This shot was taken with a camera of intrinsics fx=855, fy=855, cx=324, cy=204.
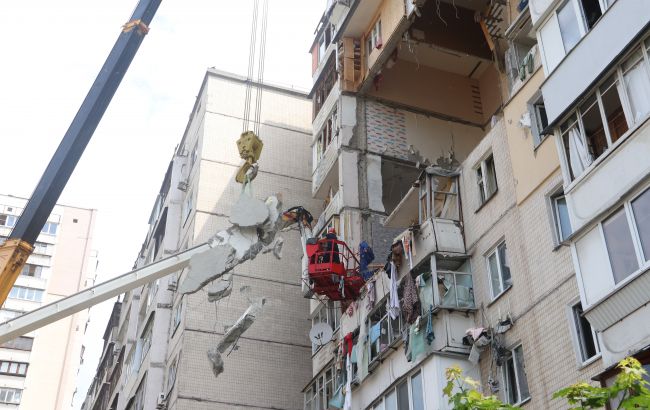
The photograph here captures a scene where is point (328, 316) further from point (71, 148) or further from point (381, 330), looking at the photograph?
point (71, 148)

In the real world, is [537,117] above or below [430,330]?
above

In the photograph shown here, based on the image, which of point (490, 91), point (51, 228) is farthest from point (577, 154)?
point (51, 228)

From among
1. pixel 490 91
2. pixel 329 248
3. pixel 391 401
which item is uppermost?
pixel 490 91

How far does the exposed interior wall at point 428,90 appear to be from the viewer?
113ft

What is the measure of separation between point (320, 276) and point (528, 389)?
9.67m

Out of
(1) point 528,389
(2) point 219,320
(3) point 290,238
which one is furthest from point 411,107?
(1) point 528,389

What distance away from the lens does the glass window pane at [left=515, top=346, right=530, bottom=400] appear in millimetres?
19125

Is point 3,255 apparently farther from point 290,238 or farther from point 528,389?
point 290,238

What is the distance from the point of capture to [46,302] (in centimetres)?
8375

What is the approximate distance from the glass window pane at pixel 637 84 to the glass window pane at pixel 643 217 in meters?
1.53

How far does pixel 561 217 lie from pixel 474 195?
426 cm

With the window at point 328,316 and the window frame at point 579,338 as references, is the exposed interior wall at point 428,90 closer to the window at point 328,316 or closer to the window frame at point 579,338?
the window at point 328,316

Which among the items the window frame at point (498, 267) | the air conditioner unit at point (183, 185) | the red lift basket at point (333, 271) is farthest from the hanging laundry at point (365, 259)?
the air conditioner unit at point (183, 185)

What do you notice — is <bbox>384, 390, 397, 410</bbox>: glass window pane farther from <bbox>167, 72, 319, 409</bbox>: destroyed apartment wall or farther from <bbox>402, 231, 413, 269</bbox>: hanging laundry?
<bbox>167, 72, 319, 409</bbox>: destroyed apartment wall
